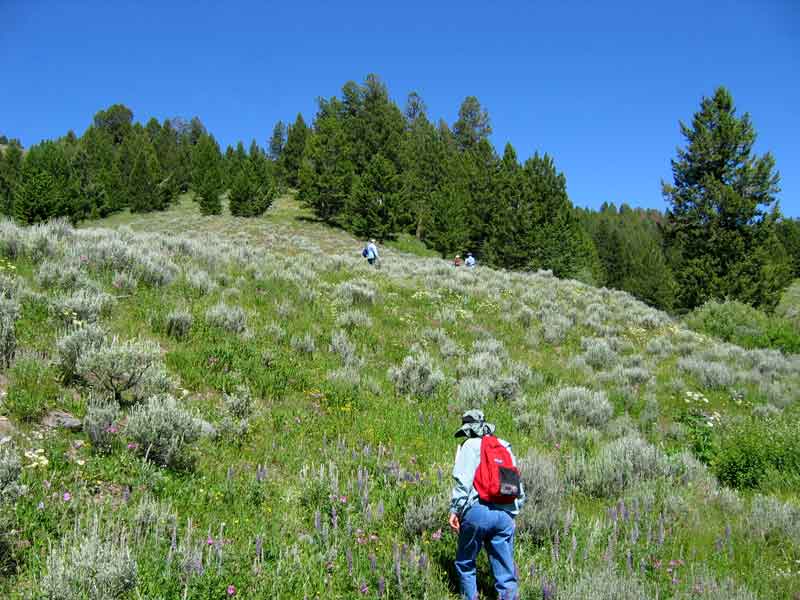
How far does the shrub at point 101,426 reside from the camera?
437 centimetres

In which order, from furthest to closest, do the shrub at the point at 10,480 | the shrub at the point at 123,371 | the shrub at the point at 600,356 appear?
the shrub at the point at 600,356 < the shrub at the point at 123,371 < the shrub at the point at 10,480

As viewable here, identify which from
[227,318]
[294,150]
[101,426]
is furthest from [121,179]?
[101,426]

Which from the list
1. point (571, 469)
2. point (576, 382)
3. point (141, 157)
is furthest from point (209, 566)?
point (141, 157)

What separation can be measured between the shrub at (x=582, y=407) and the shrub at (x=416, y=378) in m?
2.14

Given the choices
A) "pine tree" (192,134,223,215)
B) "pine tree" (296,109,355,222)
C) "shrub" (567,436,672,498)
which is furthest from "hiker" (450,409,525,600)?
"pine tree" (192,134,223,215)

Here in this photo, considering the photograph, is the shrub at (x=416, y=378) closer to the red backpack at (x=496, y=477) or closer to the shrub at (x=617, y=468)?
the shrub at (x=617, y=468)

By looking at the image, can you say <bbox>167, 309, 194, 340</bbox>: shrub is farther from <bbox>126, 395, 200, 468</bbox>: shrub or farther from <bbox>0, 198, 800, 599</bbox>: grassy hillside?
<bbox>126, 395, 200, 468</bbox>: shrub

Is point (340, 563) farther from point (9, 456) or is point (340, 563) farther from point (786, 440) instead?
point (786, 440)

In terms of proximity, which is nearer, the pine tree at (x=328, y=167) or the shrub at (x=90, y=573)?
the shrub at (x=90, y=573)

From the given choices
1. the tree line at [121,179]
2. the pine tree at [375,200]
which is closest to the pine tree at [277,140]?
the tree line at [121,179]

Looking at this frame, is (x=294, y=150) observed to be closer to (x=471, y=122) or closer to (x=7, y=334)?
(x=471, y=122)

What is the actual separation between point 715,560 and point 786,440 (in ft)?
13.6

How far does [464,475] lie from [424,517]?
888 millimetres

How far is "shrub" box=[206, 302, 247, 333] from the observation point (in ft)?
27.0
